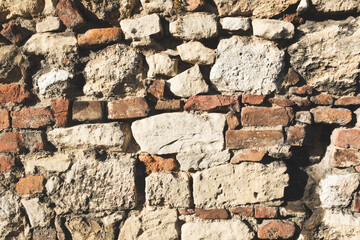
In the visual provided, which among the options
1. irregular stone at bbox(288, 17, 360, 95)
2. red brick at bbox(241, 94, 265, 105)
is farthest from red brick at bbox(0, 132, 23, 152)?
irregular stone at bbox(288, 17, 360, 95)

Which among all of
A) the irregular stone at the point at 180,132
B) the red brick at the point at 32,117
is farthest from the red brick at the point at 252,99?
the red brick at the point at 32,117

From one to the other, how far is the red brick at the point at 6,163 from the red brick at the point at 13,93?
290 mm

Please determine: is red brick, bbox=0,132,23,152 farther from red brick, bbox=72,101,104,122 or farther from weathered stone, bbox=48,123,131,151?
red brick, bbox=72,101,104,122

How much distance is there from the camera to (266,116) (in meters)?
1.43

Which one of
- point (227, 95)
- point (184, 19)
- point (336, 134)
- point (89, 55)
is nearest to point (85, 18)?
point (89, 55)

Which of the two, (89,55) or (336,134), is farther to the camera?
(89,55)

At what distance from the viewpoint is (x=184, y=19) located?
1451 millimetres

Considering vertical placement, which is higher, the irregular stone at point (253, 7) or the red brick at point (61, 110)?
the irregular stone at point (253, 7)

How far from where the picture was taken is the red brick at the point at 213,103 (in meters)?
1.44

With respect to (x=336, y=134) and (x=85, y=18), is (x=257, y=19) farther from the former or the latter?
(x=85, y=18)

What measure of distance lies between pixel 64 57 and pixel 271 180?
1.16 meters

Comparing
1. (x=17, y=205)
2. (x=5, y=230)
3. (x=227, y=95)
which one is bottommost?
(x=5, y=230)

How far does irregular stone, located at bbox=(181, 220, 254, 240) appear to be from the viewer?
4.73 feet

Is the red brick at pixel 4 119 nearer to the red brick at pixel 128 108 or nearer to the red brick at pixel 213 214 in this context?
the red brick at pixel 128 108
